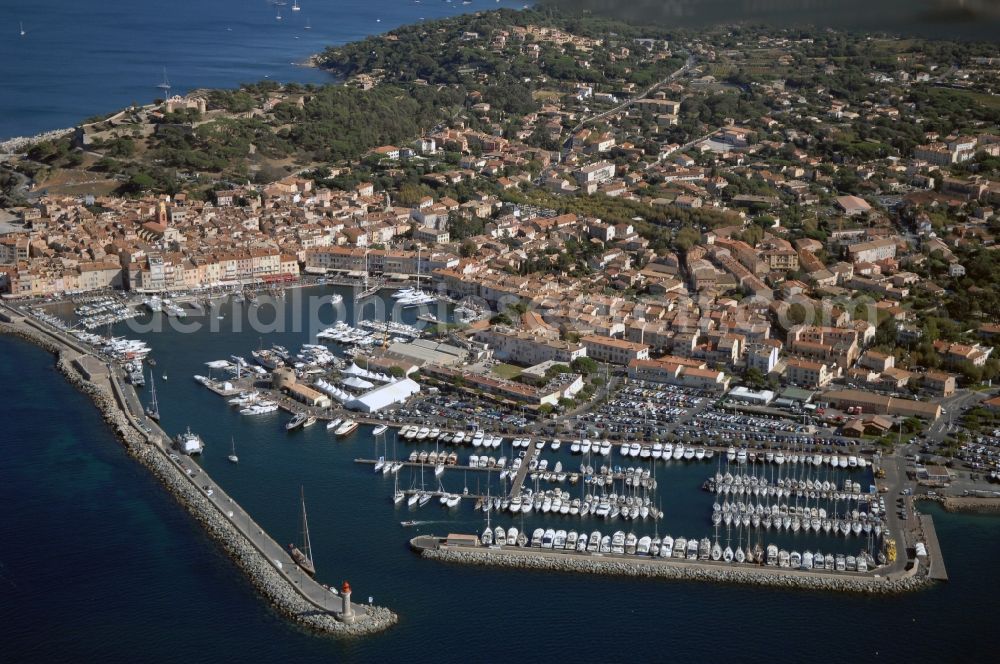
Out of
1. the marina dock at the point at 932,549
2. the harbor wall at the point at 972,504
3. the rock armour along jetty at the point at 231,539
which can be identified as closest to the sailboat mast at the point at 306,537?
the rock armour along jetty at the point at 231,539

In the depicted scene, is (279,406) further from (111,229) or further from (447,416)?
(111,229)

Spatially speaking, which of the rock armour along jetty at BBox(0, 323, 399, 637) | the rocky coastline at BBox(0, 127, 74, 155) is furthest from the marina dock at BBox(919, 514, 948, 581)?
the rocky coastline at BBox(0, 127, 74, 155)

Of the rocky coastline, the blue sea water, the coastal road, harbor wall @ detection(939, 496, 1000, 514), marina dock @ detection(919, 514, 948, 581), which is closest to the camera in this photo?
marina dock @ detection(919, 514, 948, 581)

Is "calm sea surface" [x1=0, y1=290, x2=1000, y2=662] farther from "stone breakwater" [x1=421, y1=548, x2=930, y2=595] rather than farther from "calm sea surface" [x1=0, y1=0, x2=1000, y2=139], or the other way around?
"calm sea surface" [x1=0, y1=0, x2=1000, y2=139]

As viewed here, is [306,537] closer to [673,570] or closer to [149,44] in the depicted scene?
[673,570]

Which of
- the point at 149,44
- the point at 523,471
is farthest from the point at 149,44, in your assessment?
the point at 523,471

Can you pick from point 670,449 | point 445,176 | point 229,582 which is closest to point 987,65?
point 445,176
